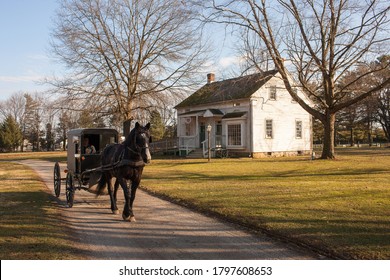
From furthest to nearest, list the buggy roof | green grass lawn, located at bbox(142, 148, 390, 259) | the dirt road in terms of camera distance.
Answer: the buggy roof, green grass lawn, located at bbox(142, 148, 390, 259), the dirt road

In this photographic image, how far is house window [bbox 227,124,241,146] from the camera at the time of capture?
32656 millimetres

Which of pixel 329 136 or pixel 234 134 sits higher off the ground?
pixel 234 134

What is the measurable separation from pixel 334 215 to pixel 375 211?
3.63ft

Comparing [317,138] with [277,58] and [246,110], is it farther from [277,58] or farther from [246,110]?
[277,58]

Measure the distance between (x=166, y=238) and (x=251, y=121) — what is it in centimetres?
2602

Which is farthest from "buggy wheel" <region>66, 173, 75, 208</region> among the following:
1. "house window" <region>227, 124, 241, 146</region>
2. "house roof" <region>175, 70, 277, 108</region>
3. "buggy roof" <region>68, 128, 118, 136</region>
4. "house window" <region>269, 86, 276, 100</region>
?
"house window" <region>269, 86, 276, 100</region>

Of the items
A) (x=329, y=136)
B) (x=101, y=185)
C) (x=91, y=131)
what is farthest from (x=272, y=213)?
(x=329, y=136)

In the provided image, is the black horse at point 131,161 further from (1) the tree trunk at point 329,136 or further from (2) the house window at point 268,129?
(2) the house window at point 268,129

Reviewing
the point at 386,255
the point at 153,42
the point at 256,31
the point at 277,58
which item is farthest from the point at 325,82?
the point at 386,255

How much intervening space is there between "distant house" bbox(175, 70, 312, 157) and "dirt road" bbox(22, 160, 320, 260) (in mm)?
22672

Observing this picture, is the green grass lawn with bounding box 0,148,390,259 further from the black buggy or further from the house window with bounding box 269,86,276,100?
the house window with bounding box 269,86,276,100

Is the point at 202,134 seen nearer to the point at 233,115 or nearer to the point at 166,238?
the point at 233,115

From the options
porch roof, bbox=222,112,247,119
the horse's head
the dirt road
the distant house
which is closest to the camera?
the dirt road

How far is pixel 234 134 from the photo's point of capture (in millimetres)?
33000
